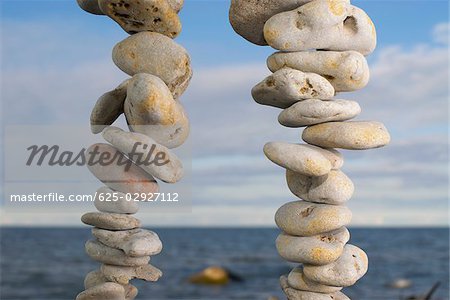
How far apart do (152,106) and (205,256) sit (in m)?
18.3

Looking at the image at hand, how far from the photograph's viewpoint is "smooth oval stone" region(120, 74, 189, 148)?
11.2 ft

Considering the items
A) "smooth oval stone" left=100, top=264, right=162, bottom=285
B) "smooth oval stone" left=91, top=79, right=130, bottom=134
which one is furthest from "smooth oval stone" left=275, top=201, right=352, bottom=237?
"smooth oval stone" left=91, top=79, right=130, bottom=134

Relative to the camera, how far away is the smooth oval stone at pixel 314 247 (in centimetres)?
339

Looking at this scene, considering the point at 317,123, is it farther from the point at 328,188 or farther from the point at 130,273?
the point at 130,273

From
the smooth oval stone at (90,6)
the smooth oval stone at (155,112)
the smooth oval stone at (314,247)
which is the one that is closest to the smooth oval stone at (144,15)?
the smooth oval stone at (90,6)

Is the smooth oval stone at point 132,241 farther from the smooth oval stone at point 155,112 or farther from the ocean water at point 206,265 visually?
the ocean water at point 206,265

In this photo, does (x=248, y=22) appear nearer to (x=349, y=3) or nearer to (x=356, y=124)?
(x=349, y=3)

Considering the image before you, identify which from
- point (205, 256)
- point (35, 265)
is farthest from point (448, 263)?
point (35, 265)

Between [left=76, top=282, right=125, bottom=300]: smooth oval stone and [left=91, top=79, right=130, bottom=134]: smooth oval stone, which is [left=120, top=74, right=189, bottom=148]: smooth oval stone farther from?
[left=76, top=282, right=125, bottom=300]: smooth oval stone

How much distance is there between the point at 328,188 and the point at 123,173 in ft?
3.51

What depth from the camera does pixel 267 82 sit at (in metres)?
3.45

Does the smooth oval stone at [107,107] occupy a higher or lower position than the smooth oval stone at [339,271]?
higher

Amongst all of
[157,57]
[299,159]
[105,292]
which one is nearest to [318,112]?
[299,159]

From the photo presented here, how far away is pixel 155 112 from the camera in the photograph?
346 centimetres
